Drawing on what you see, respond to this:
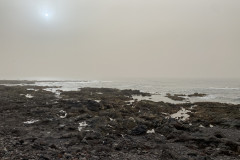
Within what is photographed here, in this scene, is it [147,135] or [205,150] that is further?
[147,135]

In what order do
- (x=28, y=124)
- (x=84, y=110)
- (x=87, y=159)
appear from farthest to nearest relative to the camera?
(x=84, y=110) < (x=28, y=124) < (x=87, y=159)

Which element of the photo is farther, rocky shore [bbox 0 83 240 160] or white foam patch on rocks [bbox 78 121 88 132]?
white foam patch on rocks [bbox 78 121 88 132]

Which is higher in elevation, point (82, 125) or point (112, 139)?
point (112, 139)

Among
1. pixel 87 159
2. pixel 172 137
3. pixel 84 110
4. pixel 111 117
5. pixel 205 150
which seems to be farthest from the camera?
pixel 84 110

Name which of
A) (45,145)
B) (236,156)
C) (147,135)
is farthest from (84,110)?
(236,156)

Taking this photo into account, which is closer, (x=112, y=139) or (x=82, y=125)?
(x=112, y=139)

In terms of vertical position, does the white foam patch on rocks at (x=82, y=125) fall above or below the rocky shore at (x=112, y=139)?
below

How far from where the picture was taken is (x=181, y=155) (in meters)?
19.0

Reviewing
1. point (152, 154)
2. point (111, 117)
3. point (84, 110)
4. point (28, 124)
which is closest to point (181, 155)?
point (152, 154)

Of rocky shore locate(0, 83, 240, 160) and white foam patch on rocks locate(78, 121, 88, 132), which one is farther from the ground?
rocky shore locate(0, 83, 240, 160)

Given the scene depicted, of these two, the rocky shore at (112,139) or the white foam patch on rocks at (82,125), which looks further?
the white foam patch on rocks at (82,125)

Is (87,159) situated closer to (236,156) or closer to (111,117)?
(236,156)

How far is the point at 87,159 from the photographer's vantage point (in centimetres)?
1658

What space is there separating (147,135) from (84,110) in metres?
17.2
